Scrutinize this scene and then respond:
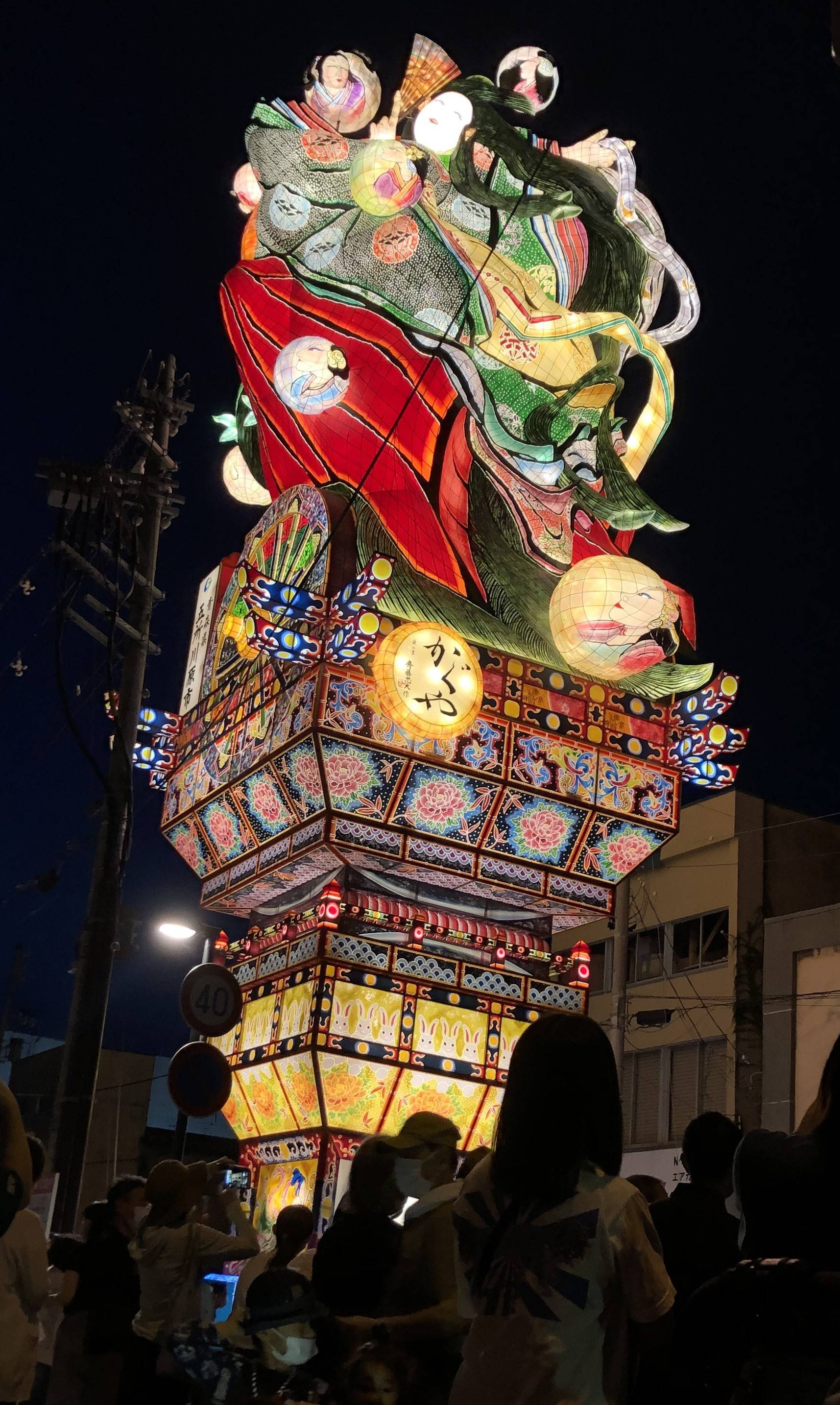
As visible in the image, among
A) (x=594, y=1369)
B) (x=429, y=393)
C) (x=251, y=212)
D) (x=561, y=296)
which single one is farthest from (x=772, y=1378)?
(x=251, y=212)

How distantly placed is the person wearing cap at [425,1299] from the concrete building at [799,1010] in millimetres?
16973

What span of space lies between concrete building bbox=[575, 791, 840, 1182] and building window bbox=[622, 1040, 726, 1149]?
0.02 m

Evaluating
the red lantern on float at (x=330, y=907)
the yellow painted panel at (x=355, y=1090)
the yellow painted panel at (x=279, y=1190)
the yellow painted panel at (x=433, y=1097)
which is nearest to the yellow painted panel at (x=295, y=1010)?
the yellow painted panel at (x=355, y=1090)

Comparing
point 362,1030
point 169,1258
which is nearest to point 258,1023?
point 362,1030

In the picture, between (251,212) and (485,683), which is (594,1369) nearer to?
(485,683)

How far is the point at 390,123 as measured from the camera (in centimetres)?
1441

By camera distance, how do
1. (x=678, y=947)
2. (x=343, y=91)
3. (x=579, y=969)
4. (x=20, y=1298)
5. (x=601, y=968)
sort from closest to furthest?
1. (x=20, y=1298)
2. (x=579, y=969)
3. (x=343, y=91)
4. (x=678, y=947)
5. (x=601, y=968)

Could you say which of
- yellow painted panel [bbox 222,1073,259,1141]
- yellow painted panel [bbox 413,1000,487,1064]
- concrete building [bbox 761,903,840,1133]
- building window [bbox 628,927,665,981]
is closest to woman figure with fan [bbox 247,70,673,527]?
yellow painted panel [bbox 413,1000,487,1064]

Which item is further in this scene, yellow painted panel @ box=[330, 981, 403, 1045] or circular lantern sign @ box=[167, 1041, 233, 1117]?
yellow painted panel @ box=[330, 981, 403, 1045]

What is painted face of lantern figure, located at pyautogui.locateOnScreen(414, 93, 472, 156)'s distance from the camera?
42.8 ft

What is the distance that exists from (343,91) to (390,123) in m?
0.65

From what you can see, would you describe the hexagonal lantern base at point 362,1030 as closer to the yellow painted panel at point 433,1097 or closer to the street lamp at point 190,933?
the yellow painted panel at point 433,1097

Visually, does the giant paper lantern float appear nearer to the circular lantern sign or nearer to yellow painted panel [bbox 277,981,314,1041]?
yellow painted panel [bbox 277,981,314,1041]

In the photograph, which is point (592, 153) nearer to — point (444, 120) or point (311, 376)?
point (444, 120)
